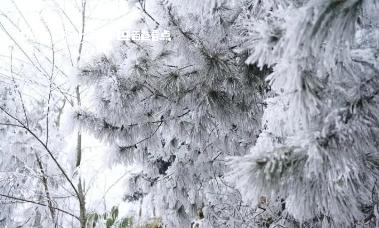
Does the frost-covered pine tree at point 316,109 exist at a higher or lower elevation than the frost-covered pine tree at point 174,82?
lower

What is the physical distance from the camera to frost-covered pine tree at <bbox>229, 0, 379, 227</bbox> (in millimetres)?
1144

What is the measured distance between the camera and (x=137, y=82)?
9.11 ft

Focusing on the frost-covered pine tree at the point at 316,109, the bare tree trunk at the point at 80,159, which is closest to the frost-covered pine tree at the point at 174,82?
the bare tree trunk at the point at 80,159

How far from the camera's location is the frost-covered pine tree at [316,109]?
1.14 metres

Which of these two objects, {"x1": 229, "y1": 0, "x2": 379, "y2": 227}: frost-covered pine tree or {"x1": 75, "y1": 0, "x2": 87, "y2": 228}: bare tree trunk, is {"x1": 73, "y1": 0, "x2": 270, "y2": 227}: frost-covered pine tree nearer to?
{"x1": 75, "y1": 0, "x2": 87, "y2": 228}: bare tree trunk

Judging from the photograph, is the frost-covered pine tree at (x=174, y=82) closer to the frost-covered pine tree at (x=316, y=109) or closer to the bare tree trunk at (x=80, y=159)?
the bare tree trunk at (x=80, y=159)

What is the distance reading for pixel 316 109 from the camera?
131cm

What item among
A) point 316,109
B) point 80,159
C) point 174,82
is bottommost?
point 316,109

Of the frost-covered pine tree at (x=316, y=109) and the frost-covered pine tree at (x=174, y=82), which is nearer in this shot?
the frost-covered pine tree at (x=316, y=109)

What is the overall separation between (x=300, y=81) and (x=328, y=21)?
0.77ft

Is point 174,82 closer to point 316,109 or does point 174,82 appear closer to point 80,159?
point 316,109

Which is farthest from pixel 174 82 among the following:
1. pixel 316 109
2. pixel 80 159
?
pixel 80 159

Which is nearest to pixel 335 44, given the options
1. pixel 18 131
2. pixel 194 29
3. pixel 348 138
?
pixel 348 138

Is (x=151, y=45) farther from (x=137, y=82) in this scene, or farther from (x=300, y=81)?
(x=300, y=81)
